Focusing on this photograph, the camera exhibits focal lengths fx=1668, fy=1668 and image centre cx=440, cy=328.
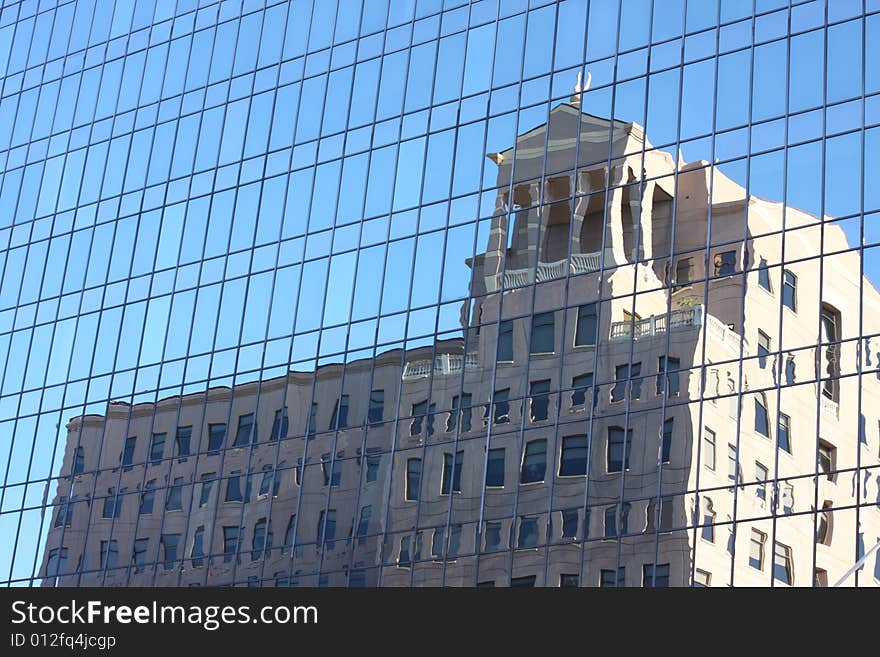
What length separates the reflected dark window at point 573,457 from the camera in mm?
45250

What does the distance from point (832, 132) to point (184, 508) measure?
78.1 feet

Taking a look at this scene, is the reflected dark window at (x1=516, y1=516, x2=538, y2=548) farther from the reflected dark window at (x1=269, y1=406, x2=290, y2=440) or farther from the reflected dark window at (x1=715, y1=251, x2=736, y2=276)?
the reflected dark window at (x1=269, y1=406, x2=290, y2=440)

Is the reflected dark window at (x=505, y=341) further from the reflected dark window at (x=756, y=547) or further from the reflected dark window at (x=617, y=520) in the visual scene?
the reflected dark window at (x=756, y=547)

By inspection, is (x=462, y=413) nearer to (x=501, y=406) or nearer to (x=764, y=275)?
(x=501, y=406)

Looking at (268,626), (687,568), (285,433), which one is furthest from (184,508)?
(268,626)

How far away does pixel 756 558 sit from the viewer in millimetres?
41406

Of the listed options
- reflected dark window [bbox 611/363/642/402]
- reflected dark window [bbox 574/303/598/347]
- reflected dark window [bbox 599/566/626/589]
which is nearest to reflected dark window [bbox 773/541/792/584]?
reflected dark window [bbox 599/566/626/589]

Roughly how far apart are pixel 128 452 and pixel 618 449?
64.1 ft

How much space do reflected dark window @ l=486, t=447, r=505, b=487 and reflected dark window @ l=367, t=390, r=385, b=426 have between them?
450cm

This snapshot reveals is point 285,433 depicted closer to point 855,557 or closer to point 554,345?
point 554,345

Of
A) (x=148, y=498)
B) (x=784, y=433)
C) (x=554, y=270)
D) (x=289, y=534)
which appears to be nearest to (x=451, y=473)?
(x=289, y=534)

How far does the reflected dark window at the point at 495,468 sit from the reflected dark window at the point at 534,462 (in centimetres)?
70

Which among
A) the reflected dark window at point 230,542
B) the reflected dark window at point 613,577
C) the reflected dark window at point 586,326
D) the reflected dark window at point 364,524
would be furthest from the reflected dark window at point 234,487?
the reflected dark window at point 613,577

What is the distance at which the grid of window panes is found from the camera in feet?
141
